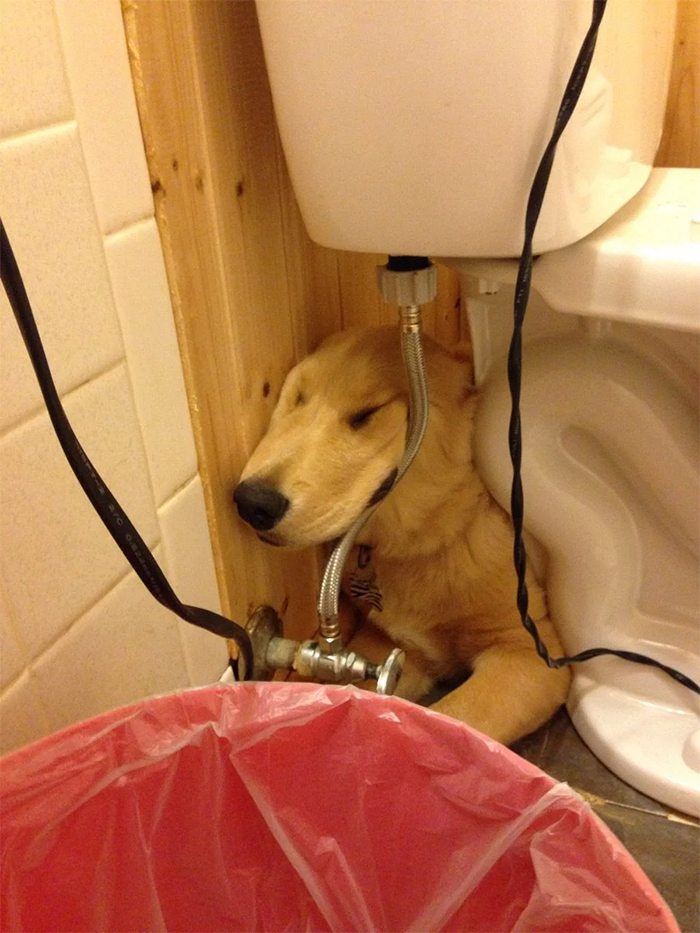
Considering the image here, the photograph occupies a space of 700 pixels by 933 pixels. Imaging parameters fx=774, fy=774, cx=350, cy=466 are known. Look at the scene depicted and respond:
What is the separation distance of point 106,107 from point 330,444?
309mm

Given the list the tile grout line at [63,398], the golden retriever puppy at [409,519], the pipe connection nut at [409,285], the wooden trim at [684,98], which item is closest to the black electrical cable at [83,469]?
the tile grout line at [63,398]

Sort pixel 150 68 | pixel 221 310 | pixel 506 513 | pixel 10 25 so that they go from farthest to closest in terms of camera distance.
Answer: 1. pixel 506 513
2. pixel 221 310
3. pixel 150 68
4. pixel 10 25

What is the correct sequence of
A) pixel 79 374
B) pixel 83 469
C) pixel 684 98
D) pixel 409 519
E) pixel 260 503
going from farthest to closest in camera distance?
pixel 684 98 < pixel 409 519 < pixel 260 503 < pixel 79 374 < pixel 83 469

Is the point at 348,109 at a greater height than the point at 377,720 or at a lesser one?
greater

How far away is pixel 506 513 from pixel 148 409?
1.31 ft

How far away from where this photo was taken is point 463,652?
2.80 ft

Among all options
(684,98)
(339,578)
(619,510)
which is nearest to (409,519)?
(339,578)

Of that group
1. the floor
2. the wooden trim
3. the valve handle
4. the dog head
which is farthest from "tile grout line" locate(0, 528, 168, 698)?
the wooden trim

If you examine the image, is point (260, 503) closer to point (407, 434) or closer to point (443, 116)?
point (407, 434)

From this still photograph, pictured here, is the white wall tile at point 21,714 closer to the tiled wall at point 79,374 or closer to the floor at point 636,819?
the tiled wall at point 79,374

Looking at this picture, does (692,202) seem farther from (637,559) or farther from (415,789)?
(415,789)

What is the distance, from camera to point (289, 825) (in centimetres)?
52

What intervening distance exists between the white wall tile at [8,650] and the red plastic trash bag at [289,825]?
0.05 m

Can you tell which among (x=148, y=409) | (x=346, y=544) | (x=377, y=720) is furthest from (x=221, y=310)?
(x=377, y=720)
